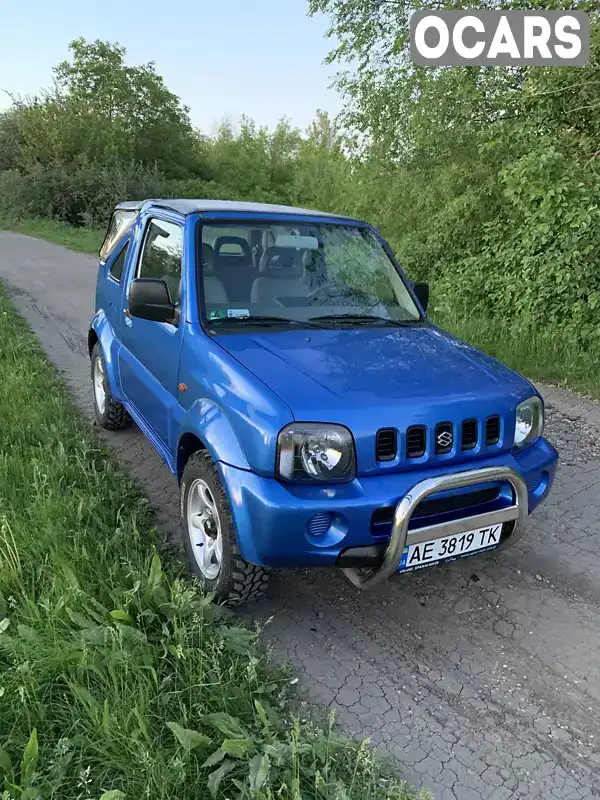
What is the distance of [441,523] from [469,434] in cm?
41

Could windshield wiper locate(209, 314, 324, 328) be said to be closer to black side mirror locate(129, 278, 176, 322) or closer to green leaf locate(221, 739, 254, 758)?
black side mirror locate(129, 278, 176, 322)

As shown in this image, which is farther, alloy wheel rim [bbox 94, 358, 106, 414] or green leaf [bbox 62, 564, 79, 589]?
alloy wheel rim [bbox 94, 358, 106, 414]

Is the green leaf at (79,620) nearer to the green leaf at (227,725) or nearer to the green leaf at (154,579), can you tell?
the green leaf at (154,579)

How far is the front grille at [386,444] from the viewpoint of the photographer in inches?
100

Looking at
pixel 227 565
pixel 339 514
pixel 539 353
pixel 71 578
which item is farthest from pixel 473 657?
pixel 539 353

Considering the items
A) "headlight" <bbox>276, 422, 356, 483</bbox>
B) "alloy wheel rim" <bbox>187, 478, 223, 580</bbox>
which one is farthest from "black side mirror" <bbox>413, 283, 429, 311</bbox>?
"alloy wheel rim" <bbox>187, 478, 223, 580</bbox>

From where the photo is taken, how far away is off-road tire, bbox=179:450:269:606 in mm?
2725

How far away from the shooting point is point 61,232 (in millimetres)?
29109

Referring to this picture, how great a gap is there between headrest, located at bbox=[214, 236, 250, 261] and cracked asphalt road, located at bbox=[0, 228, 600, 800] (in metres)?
1.64

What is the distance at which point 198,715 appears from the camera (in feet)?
7.15

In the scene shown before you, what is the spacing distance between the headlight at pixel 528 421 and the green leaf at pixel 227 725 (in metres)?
1.76

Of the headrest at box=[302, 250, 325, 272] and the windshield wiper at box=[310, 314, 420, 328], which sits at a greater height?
the headrest at box=[302, 250, 325, 272]

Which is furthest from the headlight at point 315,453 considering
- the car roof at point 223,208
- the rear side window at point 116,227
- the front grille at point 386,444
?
the rear side window at point 116,227

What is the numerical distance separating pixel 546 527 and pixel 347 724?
6.68 feet
